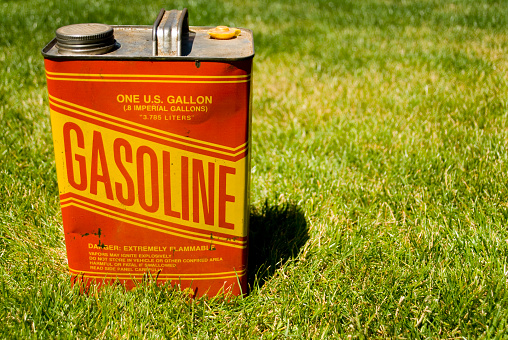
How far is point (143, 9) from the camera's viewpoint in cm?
615

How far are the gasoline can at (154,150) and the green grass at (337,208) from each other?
14 centimetres

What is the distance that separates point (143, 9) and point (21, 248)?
15.1 ft

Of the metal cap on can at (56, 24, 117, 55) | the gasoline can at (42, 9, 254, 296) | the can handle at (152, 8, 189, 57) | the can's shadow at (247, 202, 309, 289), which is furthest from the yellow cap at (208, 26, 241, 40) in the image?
the can's shadow at (247, 202, 309, 289)

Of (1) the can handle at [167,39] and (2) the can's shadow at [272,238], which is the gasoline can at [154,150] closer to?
(1) the can handle at [167,39]

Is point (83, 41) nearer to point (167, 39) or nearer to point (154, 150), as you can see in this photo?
point (167, 39)

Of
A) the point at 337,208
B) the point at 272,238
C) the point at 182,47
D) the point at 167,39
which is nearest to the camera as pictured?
the point at 167,39

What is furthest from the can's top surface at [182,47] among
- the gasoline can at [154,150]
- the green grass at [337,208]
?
the green grass at [337,208]

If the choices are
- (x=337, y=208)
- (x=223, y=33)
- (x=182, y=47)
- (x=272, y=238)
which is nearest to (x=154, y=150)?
(x=182, y=47)

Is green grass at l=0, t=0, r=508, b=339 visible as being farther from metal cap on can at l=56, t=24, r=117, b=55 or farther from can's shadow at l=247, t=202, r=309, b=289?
metal cap on can at l=56, t=24, r=117, b=55

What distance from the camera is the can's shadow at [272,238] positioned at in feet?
7.00

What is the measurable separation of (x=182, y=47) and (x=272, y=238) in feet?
3.15

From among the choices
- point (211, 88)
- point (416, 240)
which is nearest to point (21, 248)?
point (211, 88)

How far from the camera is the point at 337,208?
249cm

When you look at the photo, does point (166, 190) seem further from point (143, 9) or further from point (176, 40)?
point (143, 9)
